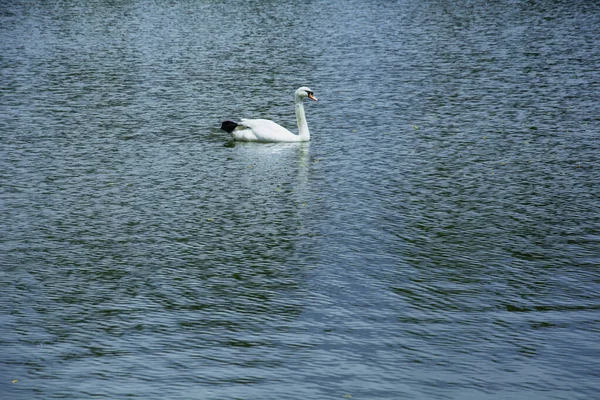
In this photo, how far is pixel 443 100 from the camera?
2156 centimetres

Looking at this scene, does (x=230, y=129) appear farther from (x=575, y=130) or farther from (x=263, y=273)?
(x=263, y=273)

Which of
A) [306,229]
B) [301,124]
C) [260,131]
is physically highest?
[301,124]

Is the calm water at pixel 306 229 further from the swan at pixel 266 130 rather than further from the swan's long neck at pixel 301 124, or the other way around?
the swan's long neck at pixel 301 124

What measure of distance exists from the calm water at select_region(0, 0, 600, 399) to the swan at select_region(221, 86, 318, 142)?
30 cm

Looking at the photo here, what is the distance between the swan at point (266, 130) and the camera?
1889cm

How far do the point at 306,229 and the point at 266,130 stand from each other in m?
6.16

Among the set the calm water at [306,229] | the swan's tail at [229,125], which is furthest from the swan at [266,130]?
the calm water at [306,229]

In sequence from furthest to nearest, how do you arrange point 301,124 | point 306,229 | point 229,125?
point 229,125, point 301,124, point 306,229

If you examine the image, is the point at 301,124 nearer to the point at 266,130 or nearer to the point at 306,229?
the point at 266,130

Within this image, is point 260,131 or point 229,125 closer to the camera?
point 260,131

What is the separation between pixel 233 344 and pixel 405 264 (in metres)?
2.97

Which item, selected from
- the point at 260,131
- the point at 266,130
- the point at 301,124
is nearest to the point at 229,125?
the point at 260,131

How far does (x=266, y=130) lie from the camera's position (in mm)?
18984

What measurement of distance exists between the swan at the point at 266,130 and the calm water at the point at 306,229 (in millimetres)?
298
